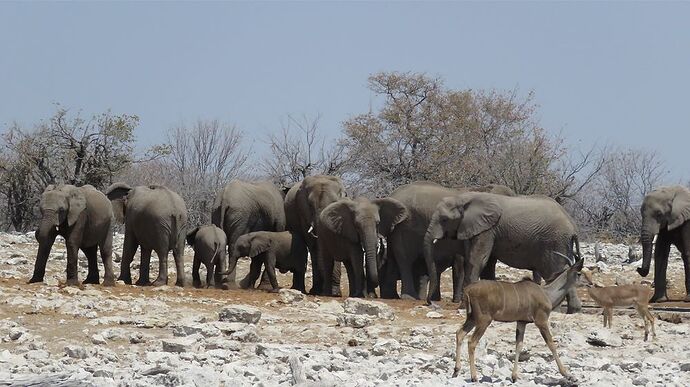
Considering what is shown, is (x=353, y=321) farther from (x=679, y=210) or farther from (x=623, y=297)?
(x=679, y=210)

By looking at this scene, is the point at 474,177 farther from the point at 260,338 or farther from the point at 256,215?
the point at 260,338

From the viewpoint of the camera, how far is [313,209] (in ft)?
84.5

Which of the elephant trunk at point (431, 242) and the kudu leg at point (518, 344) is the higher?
the elephant trunk at point (431, 242)

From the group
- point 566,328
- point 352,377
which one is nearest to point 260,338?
point 352,377

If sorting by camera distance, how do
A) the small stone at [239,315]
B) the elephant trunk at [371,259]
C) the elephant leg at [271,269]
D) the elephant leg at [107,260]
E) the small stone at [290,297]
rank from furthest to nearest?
the elephant leg at [271,269]
the elephant trunk at [371,259]
the elephant leg at [107,260]
the small stone at [290,297]
the small stone at [239,315]

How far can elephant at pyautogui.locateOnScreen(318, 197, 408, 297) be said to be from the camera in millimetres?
24016

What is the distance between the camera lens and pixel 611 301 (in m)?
17.8

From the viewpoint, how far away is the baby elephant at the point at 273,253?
2545cm

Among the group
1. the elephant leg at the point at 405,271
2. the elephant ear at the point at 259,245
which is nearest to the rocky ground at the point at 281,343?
the elephant leg at the point at 405,271

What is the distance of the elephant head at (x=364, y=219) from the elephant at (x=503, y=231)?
1496 millimetres

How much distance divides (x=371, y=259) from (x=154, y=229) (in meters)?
4.24

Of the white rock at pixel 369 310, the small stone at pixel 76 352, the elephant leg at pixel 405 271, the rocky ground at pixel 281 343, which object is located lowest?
the small stone at pixel 76 352

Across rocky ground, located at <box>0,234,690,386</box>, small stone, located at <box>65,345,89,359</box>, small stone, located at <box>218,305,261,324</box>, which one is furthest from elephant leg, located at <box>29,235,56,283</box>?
small stone, located at <box>65,345,89,359</box>

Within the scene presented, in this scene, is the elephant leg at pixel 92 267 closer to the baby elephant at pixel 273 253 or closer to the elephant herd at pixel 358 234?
the elephant herd at pixel 358 234
